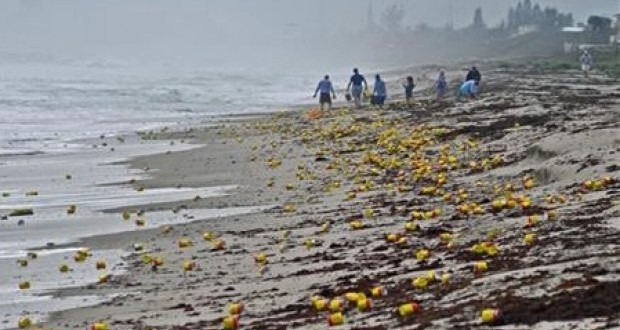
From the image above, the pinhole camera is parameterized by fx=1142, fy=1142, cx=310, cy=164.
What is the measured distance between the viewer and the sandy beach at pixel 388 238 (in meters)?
8.70

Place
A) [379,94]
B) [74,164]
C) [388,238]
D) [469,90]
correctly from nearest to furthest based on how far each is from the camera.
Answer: [388,238]
[74,164]
[469,90]
[379,94]

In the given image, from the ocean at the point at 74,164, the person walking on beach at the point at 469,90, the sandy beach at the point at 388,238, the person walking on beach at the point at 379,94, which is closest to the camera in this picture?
the sandy beach at the point at 388,238

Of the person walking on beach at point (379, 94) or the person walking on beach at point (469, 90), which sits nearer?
the person walking on beach at point (469, 90)

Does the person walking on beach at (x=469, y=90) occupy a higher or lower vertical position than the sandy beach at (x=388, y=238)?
lower

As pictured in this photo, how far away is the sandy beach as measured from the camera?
870 centimetres

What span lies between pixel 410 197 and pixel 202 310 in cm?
689

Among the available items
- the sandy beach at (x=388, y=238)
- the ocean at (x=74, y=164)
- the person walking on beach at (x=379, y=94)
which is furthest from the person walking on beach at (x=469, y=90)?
the sandy beach at (x=388, y=238)

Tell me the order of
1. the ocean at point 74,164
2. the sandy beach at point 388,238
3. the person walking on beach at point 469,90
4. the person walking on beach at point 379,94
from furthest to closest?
1. the person walking on beach at point 379,94
2. the person walking on beach at point 469,90
3. the ocean at point 74,164
4. the sandy beach at point 388,238

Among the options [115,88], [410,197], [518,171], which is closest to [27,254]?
[410,197]

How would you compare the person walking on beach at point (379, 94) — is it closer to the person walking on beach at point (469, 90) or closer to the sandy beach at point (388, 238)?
the person walking on beach at point (469, 90)

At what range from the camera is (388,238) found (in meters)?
13.0

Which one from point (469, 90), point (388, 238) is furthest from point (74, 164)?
point (469, 90)

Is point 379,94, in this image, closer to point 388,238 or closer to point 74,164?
point 74,164

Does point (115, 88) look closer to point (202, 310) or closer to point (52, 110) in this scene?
point (52, 110)
